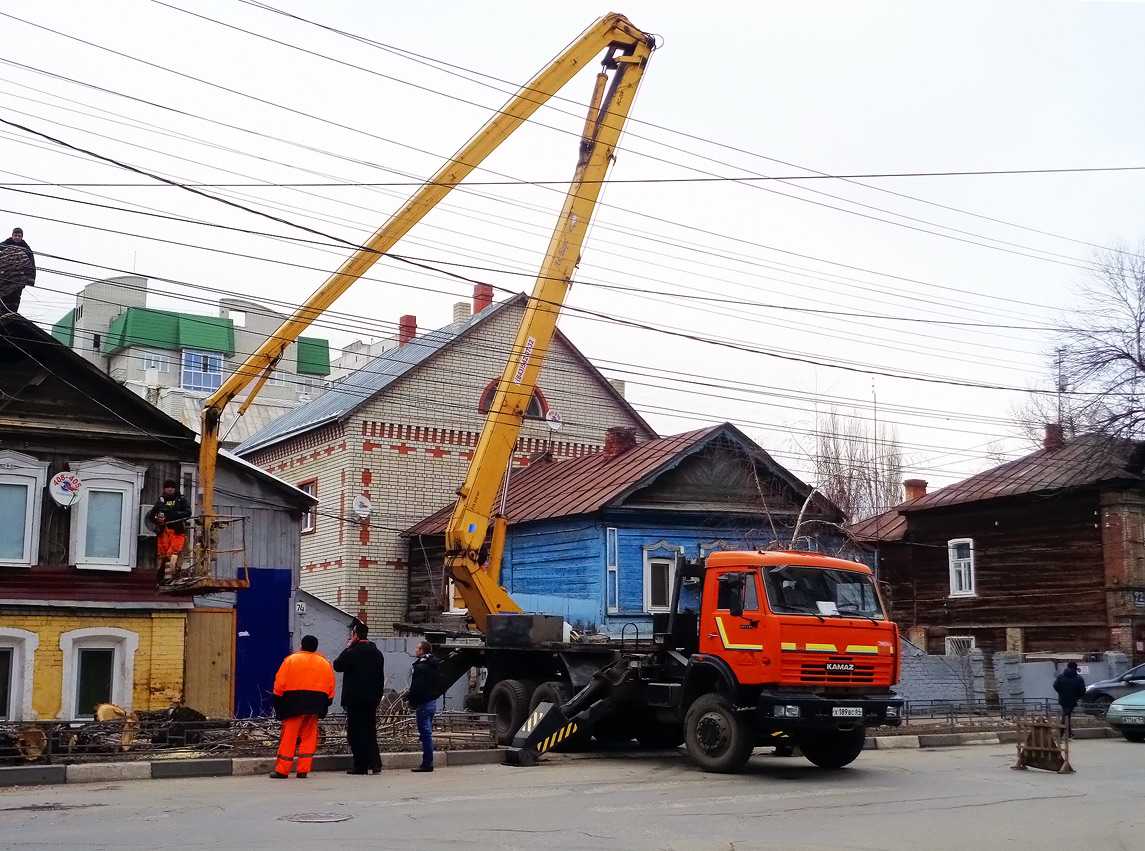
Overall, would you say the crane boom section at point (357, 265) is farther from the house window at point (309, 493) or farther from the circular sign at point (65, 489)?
the house window at point (309, 493)

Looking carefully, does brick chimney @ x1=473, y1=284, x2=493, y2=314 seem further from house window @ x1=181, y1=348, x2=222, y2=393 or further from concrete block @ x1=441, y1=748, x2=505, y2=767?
concrete block @ x1=441, y1=748, x2=505, y2=767

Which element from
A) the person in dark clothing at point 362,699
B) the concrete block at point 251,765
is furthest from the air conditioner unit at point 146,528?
the person in dark clothing at point 362,699

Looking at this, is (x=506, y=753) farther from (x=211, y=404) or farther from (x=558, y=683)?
(x=211, y=404)

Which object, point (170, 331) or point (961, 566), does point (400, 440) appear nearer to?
point (961, 566)

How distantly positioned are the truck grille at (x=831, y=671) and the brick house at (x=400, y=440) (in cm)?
1982

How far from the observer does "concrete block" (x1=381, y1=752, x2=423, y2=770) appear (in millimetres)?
15875

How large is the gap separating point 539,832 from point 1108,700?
21.5 m

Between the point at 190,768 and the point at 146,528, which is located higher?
the point at 146,528

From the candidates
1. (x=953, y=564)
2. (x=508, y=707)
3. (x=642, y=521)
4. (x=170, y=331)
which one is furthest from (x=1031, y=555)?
(x=170, y=331)

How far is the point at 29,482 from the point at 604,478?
47.1 feet

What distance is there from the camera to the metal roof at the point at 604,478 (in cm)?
2984

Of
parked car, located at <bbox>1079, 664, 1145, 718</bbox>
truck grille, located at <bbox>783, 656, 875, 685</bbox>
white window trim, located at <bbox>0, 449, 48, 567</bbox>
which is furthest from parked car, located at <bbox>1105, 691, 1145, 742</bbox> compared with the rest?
white window trim, located at <bbox>0, 449, 48, 567</bbox>

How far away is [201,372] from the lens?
60.5 meters

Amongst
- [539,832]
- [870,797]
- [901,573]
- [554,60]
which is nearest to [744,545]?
[901,573]
